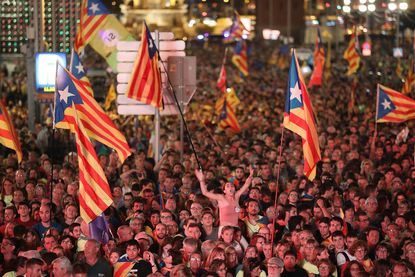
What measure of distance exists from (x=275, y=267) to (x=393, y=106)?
10.5 meters

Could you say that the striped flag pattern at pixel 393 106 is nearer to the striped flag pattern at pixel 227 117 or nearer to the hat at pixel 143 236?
the striped flag pattern at pixel 227 117

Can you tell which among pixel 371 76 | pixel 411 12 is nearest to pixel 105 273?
pixel 371 76

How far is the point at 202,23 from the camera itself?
486 ft

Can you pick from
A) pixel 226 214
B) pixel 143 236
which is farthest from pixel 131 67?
pixel 143 236

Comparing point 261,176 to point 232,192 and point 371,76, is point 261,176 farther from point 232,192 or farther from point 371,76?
point 371,76

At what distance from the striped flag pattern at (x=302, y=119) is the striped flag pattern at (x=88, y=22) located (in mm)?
10929

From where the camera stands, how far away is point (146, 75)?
2052cm

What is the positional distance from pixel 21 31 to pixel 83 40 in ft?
26.5

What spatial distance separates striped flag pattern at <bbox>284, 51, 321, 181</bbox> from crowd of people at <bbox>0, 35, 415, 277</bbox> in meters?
0.41

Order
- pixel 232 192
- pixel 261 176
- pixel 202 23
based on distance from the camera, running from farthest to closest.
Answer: pixel 202 23
pixel 261 176
pixel 232 192

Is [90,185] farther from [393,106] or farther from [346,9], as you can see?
[346,9]

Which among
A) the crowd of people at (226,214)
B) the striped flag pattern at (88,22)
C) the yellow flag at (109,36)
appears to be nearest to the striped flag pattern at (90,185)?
the crowd of people at (226,214)

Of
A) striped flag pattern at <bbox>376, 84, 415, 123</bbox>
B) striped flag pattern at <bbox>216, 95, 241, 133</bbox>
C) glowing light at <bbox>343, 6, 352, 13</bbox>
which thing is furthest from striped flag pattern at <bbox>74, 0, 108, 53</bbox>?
glowing light at <bbox>343, 6, 352, 13</bbox>

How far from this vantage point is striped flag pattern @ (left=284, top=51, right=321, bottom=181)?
1622cm
